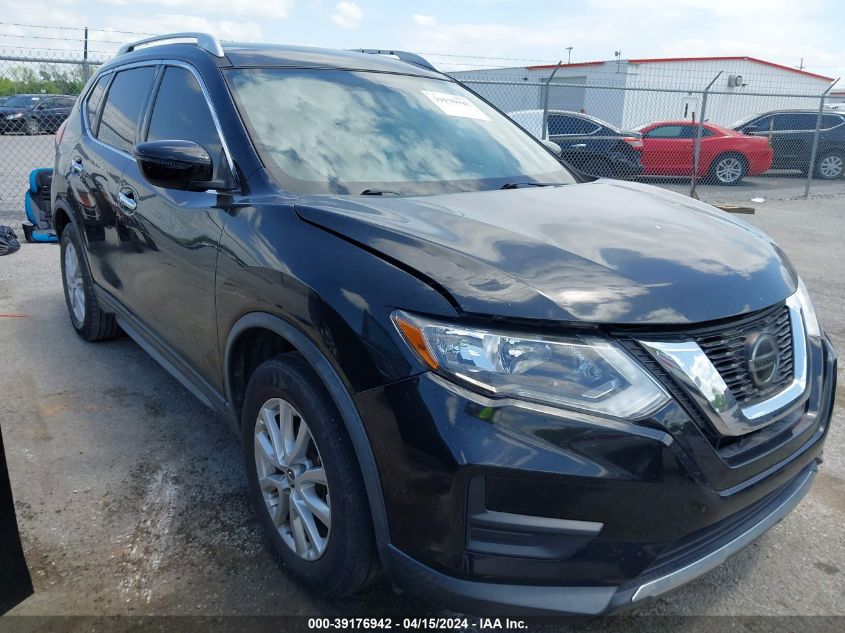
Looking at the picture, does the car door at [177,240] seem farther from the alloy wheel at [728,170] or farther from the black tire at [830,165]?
the black tire at [830,165]

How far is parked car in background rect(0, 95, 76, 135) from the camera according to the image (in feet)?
40.3

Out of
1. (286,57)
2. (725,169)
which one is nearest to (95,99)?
(286,57)

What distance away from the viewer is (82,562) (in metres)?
2.45

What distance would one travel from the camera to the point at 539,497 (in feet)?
5.38

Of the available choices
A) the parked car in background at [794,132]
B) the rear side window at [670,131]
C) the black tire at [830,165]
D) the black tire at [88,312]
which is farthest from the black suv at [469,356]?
the black tire at [830,165]

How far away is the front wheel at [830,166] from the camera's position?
16.4m

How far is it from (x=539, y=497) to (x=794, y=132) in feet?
54.6

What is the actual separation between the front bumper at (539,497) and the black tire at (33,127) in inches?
533

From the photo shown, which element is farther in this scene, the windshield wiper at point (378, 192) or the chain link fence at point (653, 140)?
the chain link fence at point (653, 140)

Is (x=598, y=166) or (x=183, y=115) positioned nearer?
(x=183, y=115)

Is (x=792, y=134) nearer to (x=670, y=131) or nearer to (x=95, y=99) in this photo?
(x=670, y=131)

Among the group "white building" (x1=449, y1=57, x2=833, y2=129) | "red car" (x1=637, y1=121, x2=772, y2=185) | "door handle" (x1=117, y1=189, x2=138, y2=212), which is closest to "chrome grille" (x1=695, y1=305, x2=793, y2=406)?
"door handle" (x1=117, y1=189, x2=138, y2=212)

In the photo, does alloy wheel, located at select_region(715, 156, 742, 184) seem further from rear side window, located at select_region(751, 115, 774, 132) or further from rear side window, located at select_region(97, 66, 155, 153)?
rear side window, located at select_region(97, 66, 155, 153)

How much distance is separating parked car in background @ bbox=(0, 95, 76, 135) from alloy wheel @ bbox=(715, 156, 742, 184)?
495 inches
